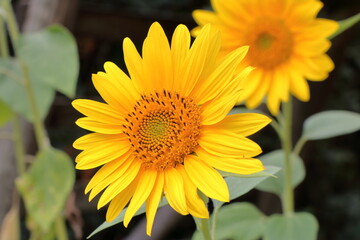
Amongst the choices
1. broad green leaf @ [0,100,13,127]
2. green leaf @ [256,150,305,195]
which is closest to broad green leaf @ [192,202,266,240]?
green leaf @ [256,150,305,195]

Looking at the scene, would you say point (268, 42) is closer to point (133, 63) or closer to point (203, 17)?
point (203, 17)

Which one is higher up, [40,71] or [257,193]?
[40,71]

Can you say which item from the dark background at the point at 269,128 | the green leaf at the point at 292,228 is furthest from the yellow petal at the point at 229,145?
the dark background at the point at 269,128

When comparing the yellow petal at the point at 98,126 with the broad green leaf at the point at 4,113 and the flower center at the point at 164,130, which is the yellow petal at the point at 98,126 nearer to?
the flower center at the point at 164,130

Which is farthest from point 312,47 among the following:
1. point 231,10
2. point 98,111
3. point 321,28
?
point 98,111

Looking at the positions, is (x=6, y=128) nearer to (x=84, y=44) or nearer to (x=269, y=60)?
(x=269, y=60)

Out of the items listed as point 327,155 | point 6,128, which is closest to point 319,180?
point 327,155

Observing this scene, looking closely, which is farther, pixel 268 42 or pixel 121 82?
pixel 268 42
